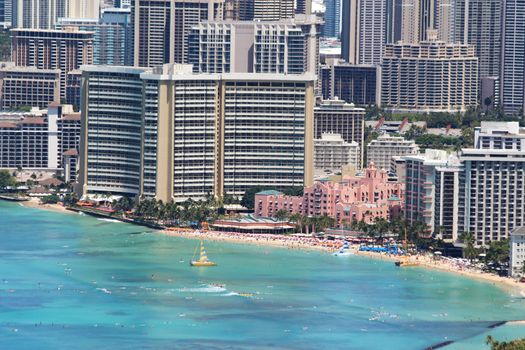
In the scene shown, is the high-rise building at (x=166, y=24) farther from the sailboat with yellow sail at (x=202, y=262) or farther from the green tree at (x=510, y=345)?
the green tree at (x=510, y=345)

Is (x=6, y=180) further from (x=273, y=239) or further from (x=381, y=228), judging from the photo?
(x=381, y=228)

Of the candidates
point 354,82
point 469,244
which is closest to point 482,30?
point 354,82

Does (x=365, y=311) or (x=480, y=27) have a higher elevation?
(x=480, y=27)

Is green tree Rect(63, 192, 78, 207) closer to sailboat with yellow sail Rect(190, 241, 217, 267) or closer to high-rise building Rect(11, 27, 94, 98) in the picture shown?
sailboat with yellow sail Rect(190, 241, 217, 267)

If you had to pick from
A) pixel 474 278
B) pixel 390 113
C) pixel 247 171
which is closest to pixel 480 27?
pixel 390 113

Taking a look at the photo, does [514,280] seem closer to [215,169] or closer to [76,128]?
[215,169]
